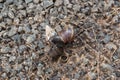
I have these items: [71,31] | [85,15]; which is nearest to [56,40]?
[71,31]

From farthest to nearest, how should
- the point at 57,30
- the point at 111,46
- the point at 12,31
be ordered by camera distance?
the point at 12,31 → the point at 57,30 → the point at 111,46

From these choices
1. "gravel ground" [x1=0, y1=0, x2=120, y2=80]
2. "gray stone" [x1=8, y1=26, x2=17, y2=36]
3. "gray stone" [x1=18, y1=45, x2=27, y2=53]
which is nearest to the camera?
"gravel ground" [x1=0, y1=0, x2=120, y2=80]

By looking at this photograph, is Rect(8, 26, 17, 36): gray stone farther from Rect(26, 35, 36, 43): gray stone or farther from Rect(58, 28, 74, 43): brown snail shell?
Rect(58, 28, 74, 43): brown snail shell

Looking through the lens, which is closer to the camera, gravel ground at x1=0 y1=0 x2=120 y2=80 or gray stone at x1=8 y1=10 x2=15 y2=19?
gravel ground at x1=0 y1=0 x2=120 y2=80

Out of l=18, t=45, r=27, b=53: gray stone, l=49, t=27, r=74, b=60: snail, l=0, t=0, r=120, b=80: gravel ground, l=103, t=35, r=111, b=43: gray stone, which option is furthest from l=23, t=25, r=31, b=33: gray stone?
l=103, t=35, r=111, b=43: gray stone

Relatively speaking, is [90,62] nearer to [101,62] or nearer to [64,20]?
[101,62]

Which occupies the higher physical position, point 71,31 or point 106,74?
point 71,31

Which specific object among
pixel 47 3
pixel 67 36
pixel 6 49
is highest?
pixel 47 3

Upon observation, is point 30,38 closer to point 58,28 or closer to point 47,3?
point 58,28

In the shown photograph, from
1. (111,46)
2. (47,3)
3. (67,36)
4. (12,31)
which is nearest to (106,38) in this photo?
(111,46)
